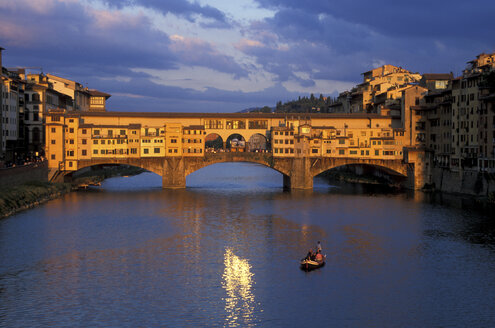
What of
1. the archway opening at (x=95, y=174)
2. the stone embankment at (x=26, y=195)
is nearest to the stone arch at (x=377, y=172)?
the archway opening at (x=95, y=174)

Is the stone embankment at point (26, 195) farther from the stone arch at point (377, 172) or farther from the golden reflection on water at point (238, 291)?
the stone arch at point (377, 172)

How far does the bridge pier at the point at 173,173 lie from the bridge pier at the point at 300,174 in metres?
17.4

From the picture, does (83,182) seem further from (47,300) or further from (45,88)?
(47,300)

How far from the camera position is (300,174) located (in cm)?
9181

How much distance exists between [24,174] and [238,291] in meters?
45.2

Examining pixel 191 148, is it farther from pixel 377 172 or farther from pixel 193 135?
pixel 377 172

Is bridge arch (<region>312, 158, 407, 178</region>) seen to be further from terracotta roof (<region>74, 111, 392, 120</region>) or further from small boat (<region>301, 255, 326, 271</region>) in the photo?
small boat (<region>301, 255, 326, 271</region>)

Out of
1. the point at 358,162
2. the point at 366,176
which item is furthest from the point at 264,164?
the point at 366,176

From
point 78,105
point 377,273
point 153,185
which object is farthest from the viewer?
point 78,105

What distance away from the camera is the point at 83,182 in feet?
317

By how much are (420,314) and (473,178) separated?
49.7 m

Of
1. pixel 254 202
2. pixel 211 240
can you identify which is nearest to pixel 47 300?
pixel 211 240

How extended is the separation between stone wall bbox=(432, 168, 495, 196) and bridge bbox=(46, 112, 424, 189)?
126 inches

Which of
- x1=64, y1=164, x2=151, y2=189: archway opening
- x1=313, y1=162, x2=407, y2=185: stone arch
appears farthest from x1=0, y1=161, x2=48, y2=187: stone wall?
x1=313, y1=162, x2=407, y2=185: stone arch
